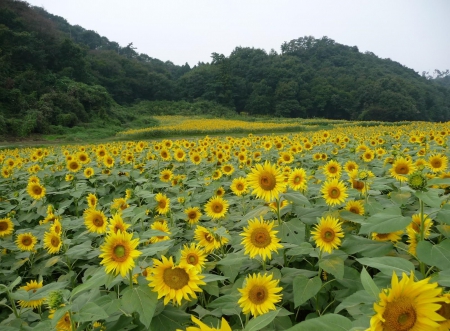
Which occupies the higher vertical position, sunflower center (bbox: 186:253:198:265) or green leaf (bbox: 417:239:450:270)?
green leaf (bbox: 417:239:450:270)

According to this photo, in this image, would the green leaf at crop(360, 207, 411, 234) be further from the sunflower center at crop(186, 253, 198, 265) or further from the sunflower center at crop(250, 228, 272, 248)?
the sunflower center at crop(186, 253, 198, 265)

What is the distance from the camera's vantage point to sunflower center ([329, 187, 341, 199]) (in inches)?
74.3

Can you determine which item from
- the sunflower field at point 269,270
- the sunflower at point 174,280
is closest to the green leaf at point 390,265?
the sunflower field at point 269,270

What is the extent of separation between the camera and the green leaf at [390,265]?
39.8 inches

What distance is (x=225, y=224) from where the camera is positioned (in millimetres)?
2428

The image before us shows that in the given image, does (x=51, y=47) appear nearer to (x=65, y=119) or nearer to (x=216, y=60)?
(x=65, y=119)

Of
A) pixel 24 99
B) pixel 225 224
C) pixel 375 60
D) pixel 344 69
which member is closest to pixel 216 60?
pixel 344 69

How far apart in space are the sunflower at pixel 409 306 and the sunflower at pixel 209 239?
43.1 inches

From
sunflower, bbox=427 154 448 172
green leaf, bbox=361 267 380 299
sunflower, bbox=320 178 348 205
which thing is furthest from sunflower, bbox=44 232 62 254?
sunflower, bbox=427 154 448 172

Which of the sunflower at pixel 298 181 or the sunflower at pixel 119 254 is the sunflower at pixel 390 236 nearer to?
the sunflower at pixel 298 181

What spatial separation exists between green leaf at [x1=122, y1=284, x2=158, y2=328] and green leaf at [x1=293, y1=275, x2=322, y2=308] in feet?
1.80

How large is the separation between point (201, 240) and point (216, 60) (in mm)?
75773

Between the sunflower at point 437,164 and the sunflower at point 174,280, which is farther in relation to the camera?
the sunflower at point 437,164

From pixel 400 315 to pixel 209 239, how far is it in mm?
1217
